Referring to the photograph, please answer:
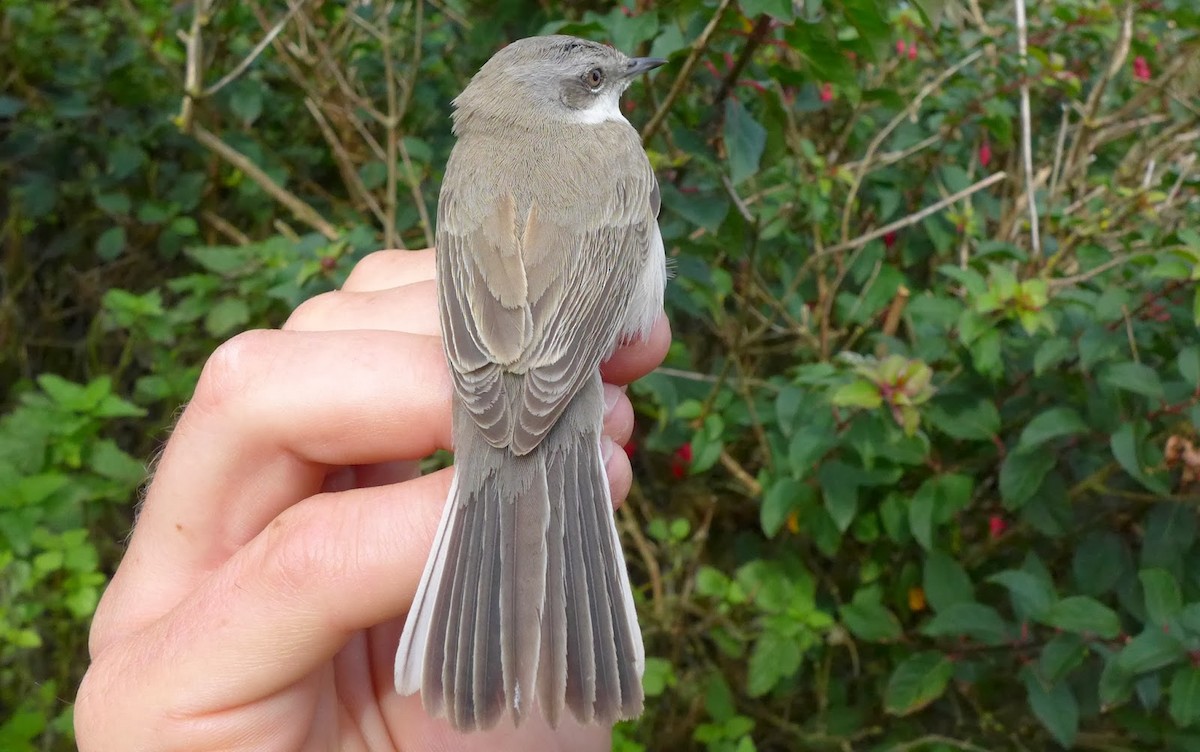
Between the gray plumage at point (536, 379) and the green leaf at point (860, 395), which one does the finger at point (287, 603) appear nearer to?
the gray plumage at point (536, 379)

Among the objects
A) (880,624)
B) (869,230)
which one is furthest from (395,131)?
(880,624)

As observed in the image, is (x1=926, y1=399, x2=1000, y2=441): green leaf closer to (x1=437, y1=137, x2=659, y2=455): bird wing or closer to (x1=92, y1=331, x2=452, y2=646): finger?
(x1=437, y1=137, x2=659, y2=455): bird wing

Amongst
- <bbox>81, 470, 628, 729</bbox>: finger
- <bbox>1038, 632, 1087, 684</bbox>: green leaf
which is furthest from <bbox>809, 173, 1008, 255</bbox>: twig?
<bbox>81, 470, 628, 729</bbox>: finger

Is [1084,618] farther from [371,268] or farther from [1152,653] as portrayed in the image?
[371,268]

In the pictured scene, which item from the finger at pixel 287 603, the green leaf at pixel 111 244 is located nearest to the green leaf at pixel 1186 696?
the finger at pixel 287 603

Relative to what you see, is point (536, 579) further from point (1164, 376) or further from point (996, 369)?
point (1164, 376)

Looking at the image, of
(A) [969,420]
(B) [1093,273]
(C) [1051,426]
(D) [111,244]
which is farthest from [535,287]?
(D) [111,244]

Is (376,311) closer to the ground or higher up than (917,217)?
higher up
